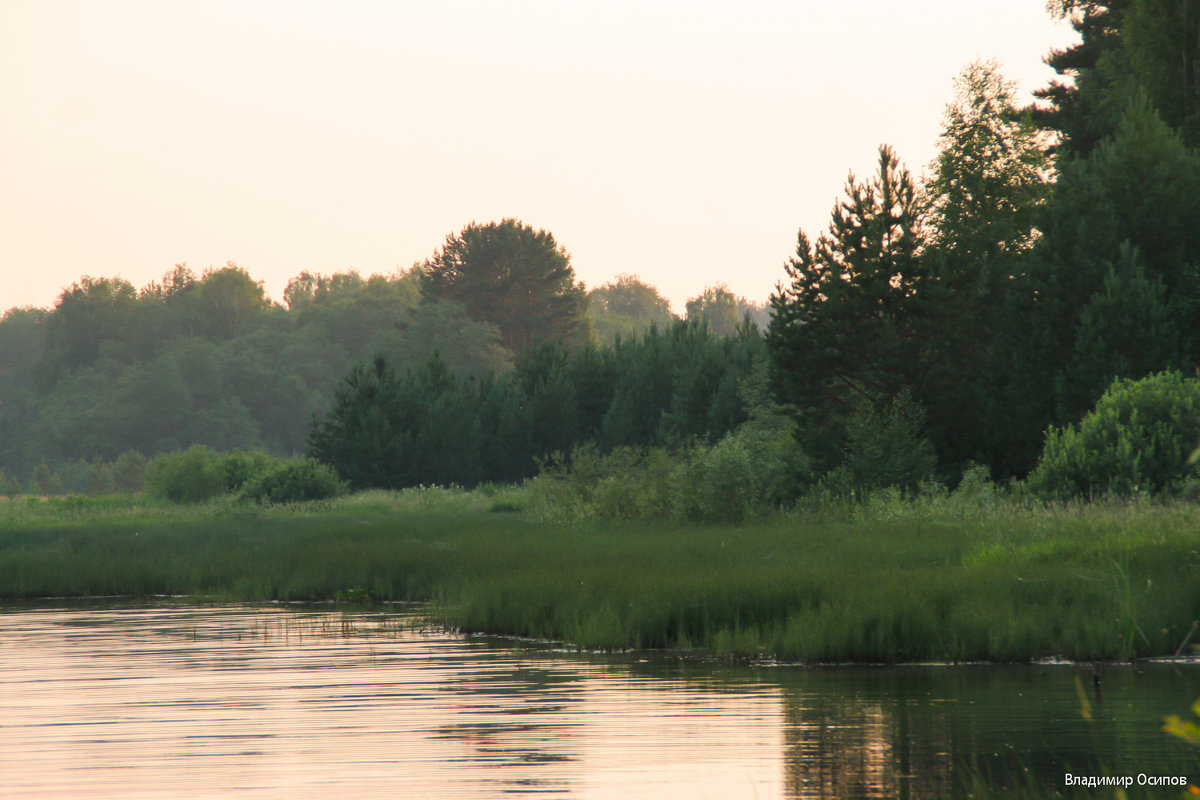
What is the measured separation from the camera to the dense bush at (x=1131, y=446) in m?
29.2

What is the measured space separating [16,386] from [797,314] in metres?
114

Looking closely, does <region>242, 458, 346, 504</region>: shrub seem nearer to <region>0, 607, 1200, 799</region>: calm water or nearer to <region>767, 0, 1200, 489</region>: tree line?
<region>767, 0, 1200, 489</region>: tree line

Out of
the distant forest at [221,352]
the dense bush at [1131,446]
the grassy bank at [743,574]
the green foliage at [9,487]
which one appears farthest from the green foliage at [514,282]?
the dense bush at [1131,446]

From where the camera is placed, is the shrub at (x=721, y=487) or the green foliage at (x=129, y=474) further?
the green foliage at (x=129, y=474)

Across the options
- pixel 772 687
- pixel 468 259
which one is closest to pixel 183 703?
pixel 772 687

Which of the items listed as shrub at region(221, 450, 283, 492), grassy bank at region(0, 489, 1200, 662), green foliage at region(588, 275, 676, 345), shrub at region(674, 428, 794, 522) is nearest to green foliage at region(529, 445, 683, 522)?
shrub at region(674, 428, 794, 522)

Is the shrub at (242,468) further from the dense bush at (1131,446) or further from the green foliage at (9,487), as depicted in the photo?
the dense bush at (1131,446)

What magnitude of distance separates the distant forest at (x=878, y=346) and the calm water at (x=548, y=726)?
1703 cm

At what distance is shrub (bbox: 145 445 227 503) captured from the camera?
2339 inches

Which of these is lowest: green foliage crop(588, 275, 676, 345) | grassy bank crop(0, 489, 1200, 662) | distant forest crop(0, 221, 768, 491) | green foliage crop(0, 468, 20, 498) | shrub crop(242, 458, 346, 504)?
grassy bank crop(0, 489, 1200, 662)

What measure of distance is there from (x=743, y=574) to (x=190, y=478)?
44.7 m

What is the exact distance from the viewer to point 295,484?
188ft

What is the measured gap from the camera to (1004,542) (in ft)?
74.4

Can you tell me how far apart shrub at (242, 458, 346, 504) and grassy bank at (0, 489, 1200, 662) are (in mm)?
17049
